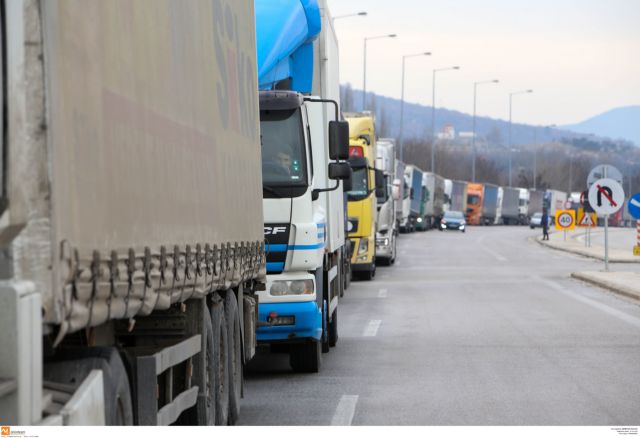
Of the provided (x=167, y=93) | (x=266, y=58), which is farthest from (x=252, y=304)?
(x=167, y=93)

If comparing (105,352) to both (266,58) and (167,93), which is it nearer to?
(167,93)

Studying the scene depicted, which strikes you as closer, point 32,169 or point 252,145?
point 32,169

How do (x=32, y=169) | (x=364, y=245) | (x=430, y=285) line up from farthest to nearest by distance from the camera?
(x=364, y=245) → (x=430, y=285) → (x=32, y=169)

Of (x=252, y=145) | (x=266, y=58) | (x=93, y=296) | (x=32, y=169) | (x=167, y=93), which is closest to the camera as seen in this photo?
(x=32, y=169)

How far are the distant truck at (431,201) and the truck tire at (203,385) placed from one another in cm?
7995

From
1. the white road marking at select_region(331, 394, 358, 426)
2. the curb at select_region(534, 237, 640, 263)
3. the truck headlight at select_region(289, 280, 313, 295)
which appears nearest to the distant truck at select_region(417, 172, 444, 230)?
the curb at select_region(534, 237, 640, 263)

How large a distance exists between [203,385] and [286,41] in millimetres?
6097

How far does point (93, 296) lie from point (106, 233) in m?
0.33

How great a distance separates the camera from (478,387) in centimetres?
1241

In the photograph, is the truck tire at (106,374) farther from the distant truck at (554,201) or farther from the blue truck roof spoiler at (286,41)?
the distant truck at (554,201)

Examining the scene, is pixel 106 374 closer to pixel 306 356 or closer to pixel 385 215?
pixel 306 356

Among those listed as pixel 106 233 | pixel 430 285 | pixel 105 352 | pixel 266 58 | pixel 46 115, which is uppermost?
pixel 266 58

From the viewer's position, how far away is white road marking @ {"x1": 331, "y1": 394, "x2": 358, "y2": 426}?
34.0ft

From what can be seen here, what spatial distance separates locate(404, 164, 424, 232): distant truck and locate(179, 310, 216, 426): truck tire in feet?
226
